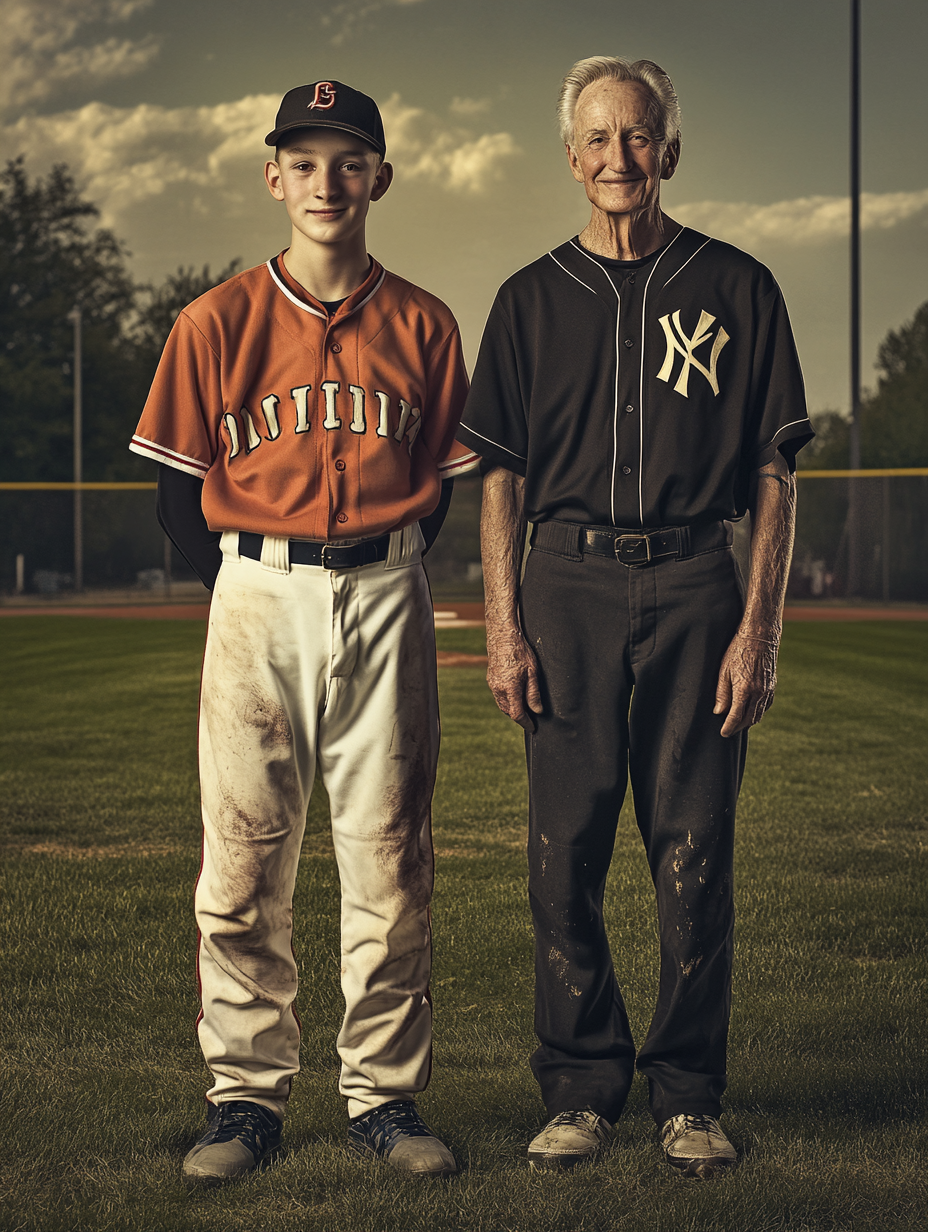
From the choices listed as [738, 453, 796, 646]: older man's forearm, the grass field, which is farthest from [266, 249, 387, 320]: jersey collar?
the grass field

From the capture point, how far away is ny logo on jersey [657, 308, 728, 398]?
2.87 meters

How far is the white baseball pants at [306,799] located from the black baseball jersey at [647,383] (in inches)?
15.9

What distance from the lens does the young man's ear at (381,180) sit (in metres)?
3.01

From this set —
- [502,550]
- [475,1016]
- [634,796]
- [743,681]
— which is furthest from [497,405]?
[475,1016]

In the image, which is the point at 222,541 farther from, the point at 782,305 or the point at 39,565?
the point at 39,565

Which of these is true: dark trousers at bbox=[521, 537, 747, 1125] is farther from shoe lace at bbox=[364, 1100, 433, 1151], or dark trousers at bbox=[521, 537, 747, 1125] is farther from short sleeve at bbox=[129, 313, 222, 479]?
short sleeve at bbox=[129, 313, 222, 479]

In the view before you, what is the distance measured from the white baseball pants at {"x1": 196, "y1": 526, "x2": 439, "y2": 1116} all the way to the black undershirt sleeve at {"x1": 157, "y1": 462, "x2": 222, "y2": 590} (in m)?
0.17

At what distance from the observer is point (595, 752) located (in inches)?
116

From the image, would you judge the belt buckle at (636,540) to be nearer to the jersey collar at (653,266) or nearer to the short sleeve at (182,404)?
the jersey collar at (653,266)

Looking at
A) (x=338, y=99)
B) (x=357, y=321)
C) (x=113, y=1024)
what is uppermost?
(x=338, y=99)

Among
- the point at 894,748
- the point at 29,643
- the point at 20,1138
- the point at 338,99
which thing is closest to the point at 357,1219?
the point at 20,1138

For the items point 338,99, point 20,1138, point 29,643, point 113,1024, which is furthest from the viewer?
point 29,643

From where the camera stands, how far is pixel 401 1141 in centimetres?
291

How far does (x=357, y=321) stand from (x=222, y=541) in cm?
59
